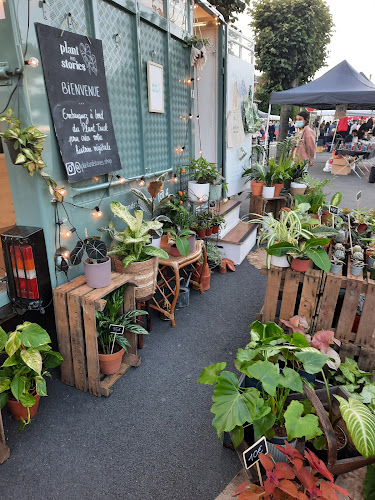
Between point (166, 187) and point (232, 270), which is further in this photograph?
point (232, 270)

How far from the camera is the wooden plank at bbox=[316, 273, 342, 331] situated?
284 cm

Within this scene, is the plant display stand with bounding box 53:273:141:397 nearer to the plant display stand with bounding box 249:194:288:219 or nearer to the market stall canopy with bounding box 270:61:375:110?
the plant display stand with bounding box 249:194:288:219

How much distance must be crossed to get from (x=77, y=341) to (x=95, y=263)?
614mm

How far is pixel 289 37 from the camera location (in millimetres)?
11227

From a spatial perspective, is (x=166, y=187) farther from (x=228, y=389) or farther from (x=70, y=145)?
(x=228, y=389)

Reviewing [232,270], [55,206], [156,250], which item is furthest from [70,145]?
[232,270]

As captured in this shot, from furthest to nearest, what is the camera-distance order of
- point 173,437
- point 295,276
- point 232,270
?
point 232,270 → point 295,276 → point 173,437

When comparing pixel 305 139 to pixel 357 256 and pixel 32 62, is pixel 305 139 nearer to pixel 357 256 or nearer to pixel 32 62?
pixel 357 256

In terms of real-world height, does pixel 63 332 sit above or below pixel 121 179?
below

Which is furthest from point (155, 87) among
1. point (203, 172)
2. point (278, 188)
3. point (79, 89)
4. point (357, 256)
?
point (278, 188)

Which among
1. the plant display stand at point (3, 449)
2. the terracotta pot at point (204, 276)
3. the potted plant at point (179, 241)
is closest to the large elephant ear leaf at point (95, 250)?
the potted plant at point (179, 241)

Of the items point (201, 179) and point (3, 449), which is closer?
point (3, 449)

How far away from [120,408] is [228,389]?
113 centimetres

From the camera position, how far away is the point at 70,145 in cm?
274
